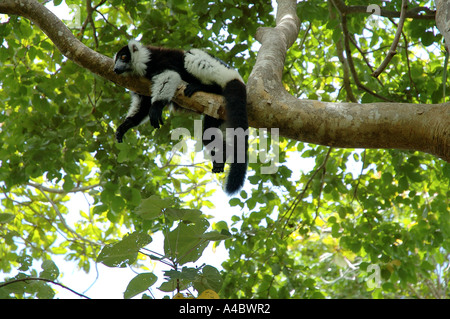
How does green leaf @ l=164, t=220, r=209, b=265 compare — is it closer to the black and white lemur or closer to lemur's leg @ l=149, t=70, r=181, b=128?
the black and white lemur

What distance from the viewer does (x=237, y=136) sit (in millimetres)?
3268

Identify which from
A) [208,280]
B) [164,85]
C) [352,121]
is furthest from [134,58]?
[208,280]

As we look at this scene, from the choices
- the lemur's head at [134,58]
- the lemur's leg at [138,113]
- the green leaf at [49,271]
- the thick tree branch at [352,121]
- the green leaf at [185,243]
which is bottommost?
the green leaf at [49,271]

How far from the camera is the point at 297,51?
20.6 ft

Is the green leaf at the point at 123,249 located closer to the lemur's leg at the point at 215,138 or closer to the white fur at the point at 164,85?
the white fur at the point at 164,85

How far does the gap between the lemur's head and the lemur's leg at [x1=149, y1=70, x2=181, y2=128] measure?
0.27 metres

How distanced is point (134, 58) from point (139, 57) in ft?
0.18

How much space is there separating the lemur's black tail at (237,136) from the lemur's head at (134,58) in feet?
3.42

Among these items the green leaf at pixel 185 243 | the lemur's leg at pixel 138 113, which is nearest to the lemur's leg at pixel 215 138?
the lemur's leg at pixel 138 113

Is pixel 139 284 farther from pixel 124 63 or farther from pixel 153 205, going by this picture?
pixel 124 63

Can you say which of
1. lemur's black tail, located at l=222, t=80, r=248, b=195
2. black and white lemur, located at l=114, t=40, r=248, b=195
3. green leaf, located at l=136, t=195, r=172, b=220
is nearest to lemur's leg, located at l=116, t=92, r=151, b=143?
black and white lemur, located at l=114, t=40, r=248, b=195

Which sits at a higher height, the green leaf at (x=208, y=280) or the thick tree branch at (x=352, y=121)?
the thick tree branch at (x=352, y=121)

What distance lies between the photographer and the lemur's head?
13.0 feet

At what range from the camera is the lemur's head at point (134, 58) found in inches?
156
